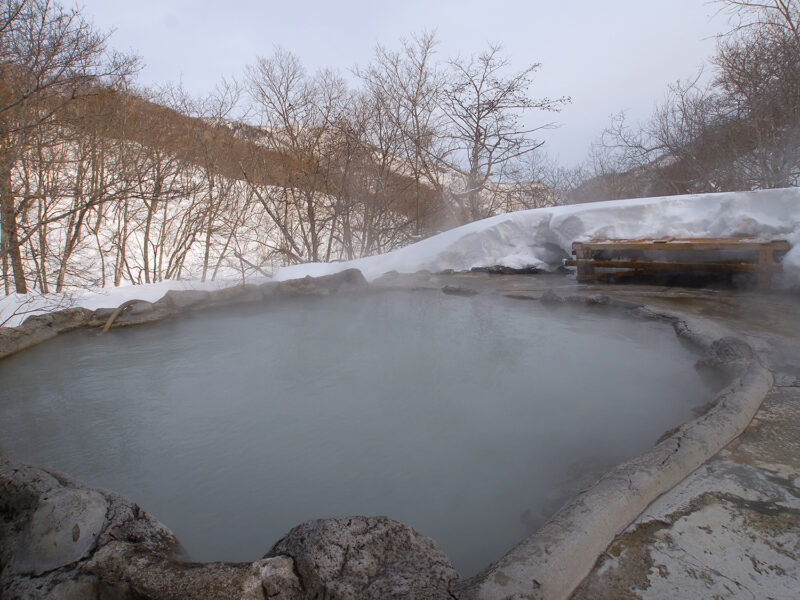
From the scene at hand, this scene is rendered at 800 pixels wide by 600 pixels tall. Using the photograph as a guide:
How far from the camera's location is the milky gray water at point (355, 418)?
1.66 m

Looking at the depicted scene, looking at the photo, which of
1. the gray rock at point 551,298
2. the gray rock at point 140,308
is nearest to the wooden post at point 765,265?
the gray rock at point 551,298

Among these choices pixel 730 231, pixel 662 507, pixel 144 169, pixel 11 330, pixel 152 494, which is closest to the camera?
pixel 662 507

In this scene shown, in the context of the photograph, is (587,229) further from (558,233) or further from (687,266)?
(687,266)

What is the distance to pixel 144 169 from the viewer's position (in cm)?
749

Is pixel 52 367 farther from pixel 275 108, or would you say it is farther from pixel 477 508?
pixel 275 108

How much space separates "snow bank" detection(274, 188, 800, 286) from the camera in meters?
4.37

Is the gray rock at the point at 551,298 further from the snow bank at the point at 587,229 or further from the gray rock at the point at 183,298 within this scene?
the gray rock at the point at 183,298

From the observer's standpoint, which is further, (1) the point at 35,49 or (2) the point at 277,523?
(1) the point at 35,49

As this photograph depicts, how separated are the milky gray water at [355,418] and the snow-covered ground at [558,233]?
A: 1557 millimetres

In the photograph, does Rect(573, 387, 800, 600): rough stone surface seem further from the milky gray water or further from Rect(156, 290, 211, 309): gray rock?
Rect(156, 290, 211, 309): gray rock

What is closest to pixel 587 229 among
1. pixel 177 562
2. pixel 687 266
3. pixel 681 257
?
pixel 681 257

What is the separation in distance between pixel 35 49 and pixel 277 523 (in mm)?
4708

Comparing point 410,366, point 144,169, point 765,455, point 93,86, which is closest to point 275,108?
point 144,169

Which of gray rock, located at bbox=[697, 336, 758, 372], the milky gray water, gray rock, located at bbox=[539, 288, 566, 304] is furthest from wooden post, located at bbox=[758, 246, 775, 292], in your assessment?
gray rock, located at bbox=[697, 336, 758, 372]
